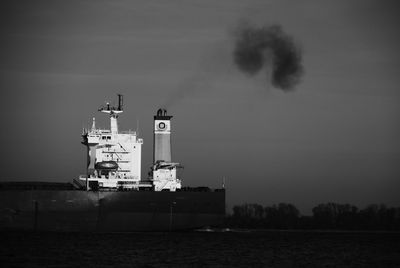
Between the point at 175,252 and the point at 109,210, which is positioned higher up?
the point at 109,210

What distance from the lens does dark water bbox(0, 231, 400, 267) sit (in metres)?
46.6

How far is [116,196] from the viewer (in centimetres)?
6638

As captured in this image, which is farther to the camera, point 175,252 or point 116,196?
point 116,196

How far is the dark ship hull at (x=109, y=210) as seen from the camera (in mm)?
64625

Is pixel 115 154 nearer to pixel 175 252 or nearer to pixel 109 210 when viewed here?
pixel 109 210

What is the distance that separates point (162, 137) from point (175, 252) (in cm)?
2010

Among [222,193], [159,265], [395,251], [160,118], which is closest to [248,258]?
[159,265]

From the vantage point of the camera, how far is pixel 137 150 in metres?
71.2

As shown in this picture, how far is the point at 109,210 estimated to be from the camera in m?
66.4

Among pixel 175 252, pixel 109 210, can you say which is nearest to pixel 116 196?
pixel 109 210

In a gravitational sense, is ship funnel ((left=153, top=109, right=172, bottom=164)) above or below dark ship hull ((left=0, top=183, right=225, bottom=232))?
above

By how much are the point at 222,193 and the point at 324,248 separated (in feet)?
37.1

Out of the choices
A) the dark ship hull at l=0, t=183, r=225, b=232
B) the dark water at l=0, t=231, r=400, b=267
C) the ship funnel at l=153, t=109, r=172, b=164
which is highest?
the ship funnel at l=153, t=109, r=172, b=164

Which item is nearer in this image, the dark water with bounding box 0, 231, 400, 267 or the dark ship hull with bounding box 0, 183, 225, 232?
the dark water with bounding box 0, 231, 400, 267
